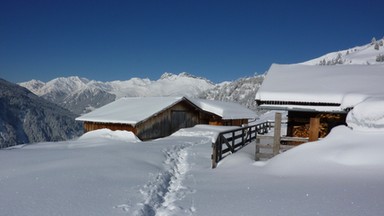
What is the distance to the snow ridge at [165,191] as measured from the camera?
6.60 m

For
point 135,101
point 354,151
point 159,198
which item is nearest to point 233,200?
point 159,198

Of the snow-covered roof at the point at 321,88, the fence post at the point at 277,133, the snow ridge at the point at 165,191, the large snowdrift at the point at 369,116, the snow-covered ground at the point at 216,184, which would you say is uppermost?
the snow-covered roof at the point at 321,88

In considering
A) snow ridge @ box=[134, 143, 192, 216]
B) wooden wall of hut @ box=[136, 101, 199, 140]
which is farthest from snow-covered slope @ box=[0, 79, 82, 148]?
snow ridge @ box=[134, 143, 192, 216]

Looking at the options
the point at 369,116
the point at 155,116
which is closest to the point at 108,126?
the point at 155,116

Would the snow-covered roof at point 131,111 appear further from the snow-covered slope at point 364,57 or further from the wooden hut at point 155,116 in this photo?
the snow-covered slope at point 364,57

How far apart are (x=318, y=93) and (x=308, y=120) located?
6.66 ft

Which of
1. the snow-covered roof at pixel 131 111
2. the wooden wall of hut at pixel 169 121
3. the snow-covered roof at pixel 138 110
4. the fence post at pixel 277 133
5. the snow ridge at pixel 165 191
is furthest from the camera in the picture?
the wooden wall of hut at pixel 169 121

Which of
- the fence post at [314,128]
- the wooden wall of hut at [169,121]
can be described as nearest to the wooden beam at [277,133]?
the fence post at [314,128]

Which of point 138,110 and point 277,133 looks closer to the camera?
point 277,133

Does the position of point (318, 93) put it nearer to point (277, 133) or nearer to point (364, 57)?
point (277, 133)

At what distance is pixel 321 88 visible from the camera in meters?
12.1

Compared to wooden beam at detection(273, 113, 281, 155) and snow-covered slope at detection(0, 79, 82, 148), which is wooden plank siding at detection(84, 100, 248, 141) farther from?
snow-covered slope at detection(0, 79, 82, 148)

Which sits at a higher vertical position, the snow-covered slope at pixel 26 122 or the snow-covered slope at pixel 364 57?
the snow-covered slope at pixel 364 57

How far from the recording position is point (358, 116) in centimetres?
925
